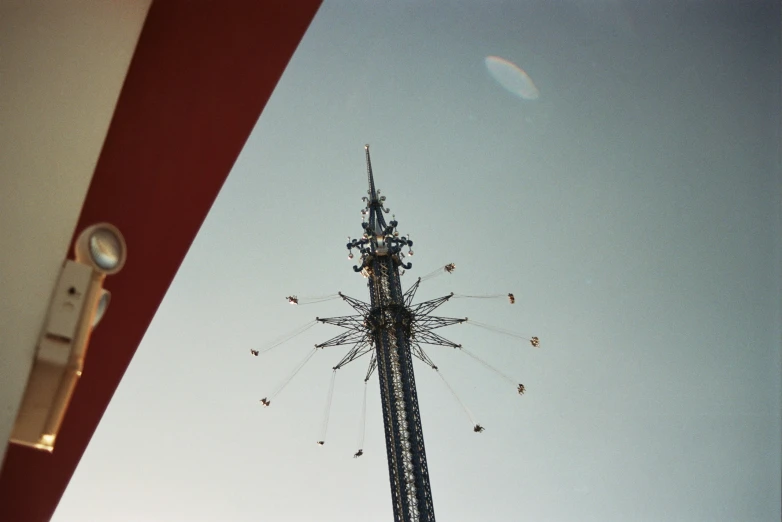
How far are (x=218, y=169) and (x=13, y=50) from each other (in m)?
0.80

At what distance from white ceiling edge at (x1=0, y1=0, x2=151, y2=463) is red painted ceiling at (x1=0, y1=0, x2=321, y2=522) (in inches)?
7.9

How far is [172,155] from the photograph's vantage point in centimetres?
221

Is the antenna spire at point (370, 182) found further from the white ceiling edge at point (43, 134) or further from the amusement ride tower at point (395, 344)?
the white ceiling edge at point (43, 134)

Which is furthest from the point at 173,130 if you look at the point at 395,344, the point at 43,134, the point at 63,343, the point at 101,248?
the point at 395,344

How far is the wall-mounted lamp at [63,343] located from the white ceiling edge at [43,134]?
40 millimetres

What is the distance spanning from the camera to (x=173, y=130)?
218 centimetres

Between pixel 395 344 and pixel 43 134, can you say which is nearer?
pixel 43 134

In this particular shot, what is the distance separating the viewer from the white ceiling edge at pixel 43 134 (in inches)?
61.7

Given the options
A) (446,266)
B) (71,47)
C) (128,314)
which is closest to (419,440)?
(446,266)

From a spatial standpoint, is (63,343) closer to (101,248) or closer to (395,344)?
(101,248)

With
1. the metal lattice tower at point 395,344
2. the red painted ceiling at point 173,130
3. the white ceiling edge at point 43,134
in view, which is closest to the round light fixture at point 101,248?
the white ceiling edge at point 43,134

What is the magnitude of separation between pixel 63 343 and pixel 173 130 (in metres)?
0.94

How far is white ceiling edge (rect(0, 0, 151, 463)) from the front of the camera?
5.14ft

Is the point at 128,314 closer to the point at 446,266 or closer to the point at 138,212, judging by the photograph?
the point at 138,212
